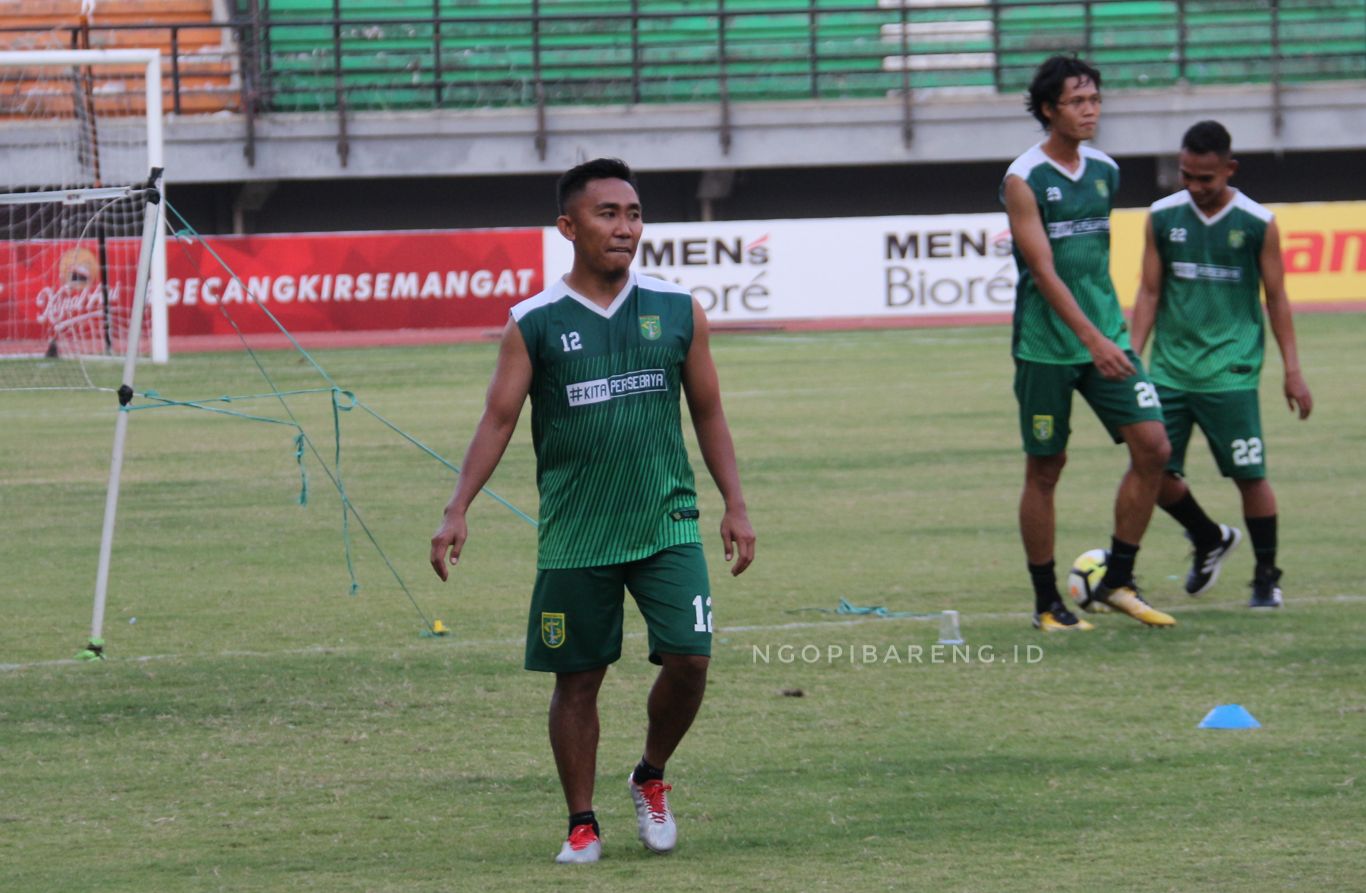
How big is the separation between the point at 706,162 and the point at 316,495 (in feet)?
66.4

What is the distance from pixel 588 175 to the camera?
16.6 ft

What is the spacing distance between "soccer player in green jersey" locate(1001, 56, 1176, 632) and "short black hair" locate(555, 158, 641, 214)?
3.18 meters

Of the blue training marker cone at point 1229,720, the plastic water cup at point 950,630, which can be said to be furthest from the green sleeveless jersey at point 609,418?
the plastic water cup at point 950,630

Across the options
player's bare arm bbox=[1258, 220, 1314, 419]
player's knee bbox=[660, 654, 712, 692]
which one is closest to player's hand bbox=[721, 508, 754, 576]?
player's knee bbox=[660, 654, 712, 692]

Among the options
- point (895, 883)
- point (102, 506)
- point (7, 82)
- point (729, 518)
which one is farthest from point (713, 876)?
point (7, 82)

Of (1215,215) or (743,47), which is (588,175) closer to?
(1215,215)

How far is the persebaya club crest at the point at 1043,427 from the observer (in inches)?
320

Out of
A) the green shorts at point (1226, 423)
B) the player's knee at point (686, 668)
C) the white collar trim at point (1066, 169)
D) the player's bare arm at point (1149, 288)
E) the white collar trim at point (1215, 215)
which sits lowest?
the player's knee at point (686, 668)

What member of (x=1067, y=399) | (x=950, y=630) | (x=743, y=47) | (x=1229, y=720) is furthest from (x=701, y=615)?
(x=743, y=47)

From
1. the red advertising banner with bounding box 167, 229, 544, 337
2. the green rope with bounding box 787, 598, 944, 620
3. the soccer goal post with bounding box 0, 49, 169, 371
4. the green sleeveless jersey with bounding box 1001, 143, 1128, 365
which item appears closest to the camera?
the green sleeveless jersey with bounding box 1001, 143, 1128, 365

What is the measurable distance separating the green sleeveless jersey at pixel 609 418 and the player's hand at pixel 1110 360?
119 inches

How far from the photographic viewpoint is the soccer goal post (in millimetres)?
13367

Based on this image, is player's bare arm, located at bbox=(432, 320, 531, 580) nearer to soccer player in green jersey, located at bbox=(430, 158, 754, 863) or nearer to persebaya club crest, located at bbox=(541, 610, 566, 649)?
soccer player in green jersey, located at bbox=(430, 158, 754, 863)

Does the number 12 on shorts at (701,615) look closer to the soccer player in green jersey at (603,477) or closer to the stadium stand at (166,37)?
the soccer player in green jersey at (603,477)
